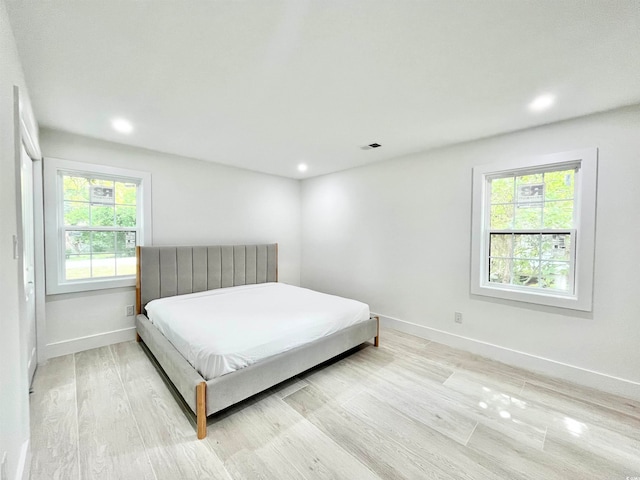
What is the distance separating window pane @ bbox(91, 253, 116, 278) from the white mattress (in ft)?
2.33

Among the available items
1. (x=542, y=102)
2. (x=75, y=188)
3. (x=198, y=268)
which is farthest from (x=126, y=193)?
(x=542, y=102)

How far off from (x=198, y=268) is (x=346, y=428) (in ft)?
8.86

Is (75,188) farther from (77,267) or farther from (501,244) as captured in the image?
(501,244)

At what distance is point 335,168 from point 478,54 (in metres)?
2.75

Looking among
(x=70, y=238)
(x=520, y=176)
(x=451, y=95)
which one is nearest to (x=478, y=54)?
(x=451, y=95)

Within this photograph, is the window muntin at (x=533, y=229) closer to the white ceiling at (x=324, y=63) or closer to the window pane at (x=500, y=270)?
the window pane at (x=500, y=270)

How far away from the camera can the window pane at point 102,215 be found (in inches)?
122

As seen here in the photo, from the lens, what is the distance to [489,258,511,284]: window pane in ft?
9.57

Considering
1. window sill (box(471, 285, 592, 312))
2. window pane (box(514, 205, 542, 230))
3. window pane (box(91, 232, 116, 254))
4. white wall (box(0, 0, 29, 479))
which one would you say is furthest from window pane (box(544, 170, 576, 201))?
window pane (box(91, 232, 116, 254))

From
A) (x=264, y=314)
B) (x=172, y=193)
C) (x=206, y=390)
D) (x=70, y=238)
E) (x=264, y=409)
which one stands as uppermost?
(x=172, y=193)

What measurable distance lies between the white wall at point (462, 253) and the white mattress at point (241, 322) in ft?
3.27

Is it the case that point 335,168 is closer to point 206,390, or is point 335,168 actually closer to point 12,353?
point 206,390

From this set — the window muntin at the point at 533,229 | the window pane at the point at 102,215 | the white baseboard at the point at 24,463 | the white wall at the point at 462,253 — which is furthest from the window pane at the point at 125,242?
the window muntin at the point at 533,229

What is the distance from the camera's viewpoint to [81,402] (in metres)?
2.08
